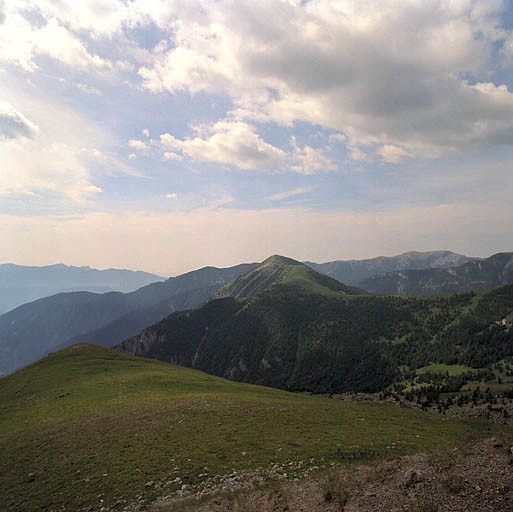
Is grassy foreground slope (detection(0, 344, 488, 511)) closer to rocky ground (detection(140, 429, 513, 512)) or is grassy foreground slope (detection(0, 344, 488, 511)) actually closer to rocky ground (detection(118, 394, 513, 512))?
rocky ground (detection(118, 394, 513, 512))

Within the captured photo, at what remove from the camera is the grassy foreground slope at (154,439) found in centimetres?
2055

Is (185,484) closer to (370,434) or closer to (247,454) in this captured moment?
(247,454)

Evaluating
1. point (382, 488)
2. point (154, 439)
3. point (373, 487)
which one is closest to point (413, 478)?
point (382, 488)

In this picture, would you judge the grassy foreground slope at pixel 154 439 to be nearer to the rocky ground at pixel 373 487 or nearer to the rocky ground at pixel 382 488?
the rocky ground at pixel 373 487

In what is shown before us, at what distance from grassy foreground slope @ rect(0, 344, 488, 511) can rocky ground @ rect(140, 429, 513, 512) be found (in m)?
2.64

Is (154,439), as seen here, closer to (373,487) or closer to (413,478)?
(373,487)

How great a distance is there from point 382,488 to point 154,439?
21.1 meters

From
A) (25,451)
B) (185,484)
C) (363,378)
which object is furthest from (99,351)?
(363,378)

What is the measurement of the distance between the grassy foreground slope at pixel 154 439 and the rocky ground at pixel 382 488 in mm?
2638

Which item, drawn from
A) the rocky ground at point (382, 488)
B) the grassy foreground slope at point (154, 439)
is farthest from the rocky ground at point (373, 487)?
the grassy foreground slope at point (154, 439)

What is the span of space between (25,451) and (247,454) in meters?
21.9

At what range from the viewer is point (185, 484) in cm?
1958

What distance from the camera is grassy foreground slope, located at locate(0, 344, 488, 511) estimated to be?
20.5 m

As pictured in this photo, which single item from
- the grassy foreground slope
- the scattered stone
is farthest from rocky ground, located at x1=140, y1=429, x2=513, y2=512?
the grassy foreground slope
